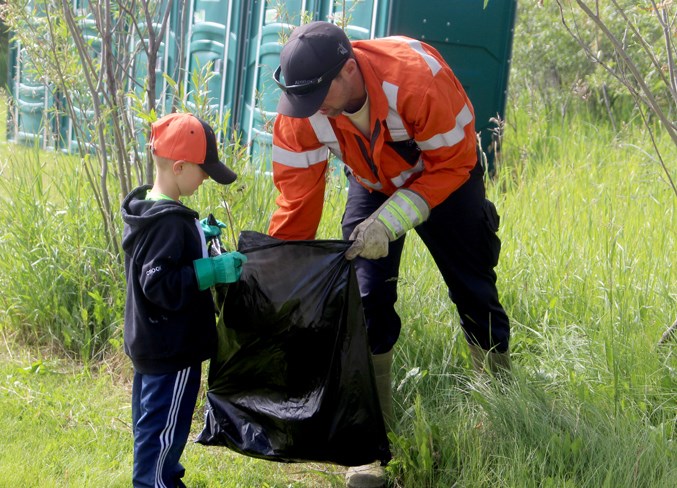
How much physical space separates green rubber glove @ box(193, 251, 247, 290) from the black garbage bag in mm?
255

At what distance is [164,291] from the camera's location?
266 cm

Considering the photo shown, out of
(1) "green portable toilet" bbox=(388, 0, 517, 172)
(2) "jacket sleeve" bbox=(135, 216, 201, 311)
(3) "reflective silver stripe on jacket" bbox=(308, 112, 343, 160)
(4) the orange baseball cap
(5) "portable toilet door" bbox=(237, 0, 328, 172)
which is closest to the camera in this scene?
(2) "jacket sleeve" bbox=(135, 216, 201, 311)

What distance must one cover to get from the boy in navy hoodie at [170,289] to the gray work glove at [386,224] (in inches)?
15.8

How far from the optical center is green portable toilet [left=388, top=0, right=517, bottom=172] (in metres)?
7.14

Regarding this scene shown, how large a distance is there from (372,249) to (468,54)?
5151mm

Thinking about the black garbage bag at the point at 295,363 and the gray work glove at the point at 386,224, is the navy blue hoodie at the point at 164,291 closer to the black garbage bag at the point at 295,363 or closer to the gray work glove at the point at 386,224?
the black garbage bag at the point at 295,363

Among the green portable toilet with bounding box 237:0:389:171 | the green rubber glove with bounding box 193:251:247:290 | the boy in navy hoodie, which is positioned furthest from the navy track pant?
the green portable toilet with bounding box 237:0:389:171

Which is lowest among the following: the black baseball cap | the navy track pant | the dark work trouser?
the navy track pant

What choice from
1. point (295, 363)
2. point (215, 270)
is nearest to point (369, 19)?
point (295, 363)

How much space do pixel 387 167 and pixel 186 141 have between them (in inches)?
29.9

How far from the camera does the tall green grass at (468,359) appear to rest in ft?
9.61

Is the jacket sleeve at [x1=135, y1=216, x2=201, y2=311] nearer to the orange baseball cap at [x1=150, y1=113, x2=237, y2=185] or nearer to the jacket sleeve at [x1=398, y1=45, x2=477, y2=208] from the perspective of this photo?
the orange baseball cap at [x1=150, y1=113, x2=237, y2=185]

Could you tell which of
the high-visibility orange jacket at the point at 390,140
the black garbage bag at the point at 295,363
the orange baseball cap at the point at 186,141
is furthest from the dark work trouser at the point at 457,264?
the orange baseball cap at the point at 186,141

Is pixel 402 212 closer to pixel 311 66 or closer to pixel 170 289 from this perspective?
pixel 311 66
